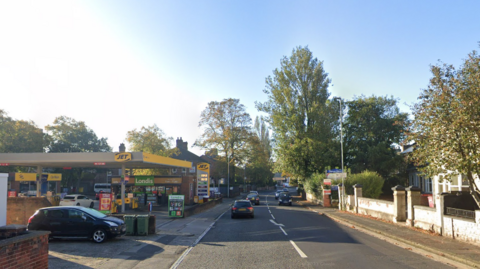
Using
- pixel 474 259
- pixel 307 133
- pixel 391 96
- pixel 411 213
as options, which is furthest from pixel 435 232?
pixel 391 96

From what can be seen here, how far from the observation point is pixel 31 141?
5291 centimetres

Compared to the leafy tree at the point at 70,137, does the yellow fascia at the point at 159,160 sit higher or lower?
lower

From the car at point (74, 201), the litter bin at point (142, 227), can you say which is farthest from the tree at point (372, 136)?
the litter bin at point (142, 227)

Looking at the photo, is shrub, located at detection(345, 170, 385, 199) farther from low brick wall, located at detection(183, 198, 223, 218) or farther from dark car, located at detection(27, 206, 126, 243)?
dark car, located at detection(27, 206, 126, 243)

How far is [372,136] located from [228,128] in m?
21.8

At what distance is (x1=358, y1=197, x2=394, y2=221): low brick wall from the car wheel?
599 inches

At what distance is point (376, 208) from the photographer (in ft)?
75.7

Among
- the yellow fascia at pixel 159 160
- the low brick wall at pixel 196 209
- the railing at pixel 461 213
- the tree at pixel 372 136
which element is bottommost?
the low brick wall at pixel 196 209

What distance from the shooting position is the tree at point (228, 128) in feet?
186

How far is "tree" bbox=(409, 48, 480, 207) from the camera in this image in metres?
12.1

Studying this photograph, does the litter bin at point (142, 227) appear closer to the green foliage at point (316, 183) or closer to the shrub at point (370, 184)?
the shrub at point (370, 184)

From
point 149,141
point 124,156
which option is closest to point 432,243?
point 124,156

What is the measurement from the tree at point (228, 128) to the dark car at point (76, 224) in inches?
1625

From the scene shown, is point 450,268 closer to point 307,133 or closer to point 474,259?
point 474,259
